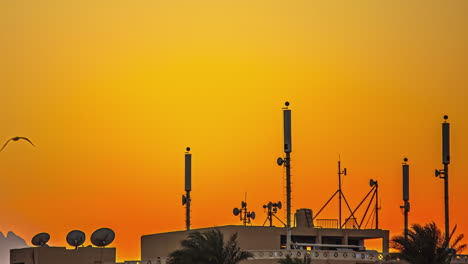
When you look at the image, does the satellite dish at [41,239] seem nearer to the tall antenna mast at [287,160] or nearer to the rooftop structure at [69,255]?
the rooftop structure at [69,255]

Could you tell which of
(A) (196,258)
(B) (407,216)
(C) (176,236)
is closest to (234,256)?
(A) (196,258)

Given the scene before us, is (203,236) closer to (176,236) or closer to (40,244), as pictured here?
(176,236)

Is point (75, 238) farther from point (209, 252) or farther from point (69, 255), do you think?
point (209, 252)

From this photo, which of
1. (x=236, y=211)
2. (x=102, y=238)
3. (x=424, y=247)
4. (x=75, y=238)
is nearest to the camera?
(x=424, y=247)

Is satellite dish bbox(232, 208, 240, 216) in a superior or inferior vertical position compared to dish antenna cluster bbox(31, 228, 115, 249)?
superior

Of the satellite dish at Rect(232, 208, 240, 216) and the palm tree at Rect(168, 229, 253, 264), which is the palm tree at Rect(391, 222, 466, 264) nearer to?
the palm tree at Rect(168, 229, 253, 264)

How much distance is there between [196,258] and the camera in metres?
103

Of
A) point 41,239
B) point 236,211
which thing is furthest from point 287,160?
point 41,239

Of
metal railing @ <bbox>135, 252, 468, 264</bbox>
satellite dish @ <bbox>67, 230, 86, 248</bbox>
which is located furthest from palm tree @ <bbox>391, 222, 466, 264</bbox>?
satellite dish @ <bbox>67, 230, 86, 248</bbox>

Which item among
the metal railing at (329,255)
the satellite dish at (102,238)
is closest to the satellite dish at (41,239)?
the satellite dish at (102,238)

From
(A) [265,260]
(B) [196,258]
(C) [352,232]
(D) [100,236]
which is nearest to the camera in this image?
(B) [196,258]

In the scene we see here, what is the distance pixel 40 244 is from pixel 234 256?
1809 inches

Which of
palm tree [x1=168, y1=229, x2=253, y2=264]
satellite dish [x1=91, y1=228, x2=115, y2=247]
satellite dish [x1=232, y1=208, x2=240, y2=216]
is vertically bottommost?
palm tree [x1=168, y1=229, x2=253, y2=264]

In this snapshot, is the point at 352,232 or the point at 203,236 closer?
the point at 203,236
